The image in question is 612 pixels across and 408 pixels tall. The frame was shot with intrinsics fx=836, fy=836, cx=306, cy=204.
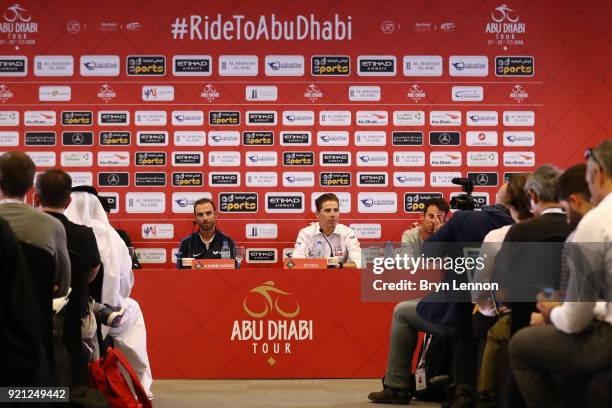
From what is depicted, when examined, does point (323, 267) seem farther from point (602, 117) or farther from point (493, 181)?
point (602, 117)

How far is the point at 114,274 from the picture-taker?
14.5 ft

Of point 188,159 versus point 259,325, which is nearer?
point 259,325

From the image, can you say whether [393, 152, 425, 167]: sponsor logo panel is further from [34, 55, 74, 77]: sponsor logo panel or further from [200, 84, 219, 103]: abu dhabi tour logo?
[34, 55, 74, 77]: sponsor logo panel

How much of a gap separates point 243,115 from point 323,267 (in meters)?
2.27

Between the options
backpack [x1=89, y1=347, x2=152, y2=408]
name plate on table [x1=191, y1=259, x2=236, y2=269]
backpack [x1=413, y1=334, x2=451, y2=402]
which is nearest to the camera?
backpack [x1=89, y1=347, x2=152, y2=408]

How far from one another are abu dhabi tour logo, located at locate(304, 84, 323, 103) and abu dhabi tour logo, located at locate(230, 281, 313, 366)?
2.48 m

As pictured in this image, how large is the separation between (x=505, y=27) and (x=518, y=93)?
25.2 inches

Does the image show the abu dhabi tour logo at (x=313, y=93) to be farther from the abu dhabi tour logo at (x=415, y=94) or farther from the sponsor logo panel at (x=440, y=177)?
the sponsor logo panel at (x=440, y=177)

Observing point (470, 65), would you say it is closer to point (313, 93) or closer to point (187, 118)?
point (313, 93)

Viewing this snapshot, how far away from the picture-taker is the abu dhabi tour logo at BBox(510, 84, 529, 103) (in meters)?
7.95

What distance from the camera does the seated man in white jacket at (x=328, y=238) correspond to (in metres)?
7.07

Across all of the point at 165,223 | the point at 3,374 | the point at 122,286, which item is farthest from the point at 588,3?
the point at 3,374

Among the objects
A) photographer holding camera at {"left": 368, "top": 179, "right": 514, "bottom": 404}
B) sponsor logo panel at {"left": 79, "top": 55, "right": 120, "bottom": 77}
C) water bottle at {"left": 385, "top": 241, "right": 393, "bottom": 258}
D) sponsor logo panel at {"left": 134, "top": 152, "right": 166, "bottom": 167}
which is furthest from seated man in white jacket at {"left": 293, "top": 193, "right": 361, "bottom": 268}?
sponsor logo panel at {"left": 79, "top": 55, "right": 120, "bottom": 77}

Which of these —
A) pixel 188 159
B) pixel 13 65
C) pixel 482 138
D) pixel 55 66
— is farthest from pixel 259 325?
pixel 13 65
